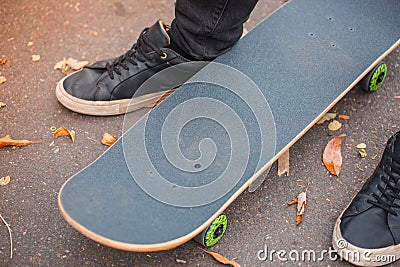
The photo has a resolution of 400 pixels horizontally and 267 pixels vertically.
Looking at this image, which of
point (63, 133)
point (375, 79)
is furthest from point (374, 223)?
point (63, 133)

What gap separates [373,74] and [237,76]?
0.53 metres

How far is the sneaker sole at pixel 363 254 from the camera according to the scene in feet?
5.02

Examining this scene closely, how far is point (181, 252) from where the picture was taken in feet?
5.31

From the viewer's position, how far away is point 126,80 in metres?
1.93

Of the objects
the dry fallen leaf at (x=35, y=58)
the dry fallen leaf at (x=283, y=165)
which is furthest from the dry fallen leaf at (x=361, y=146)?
the dry fallen leaf at (x=35, y=58)

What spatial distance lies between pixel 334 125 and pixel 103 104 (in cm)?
85

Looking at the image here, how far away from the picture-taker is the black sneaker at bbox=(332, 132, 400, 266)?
154 centimetres

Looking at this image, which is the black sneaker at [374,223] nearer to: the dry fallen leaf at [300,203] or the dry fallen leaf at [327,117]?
the dry fallen leaf at [300,203]

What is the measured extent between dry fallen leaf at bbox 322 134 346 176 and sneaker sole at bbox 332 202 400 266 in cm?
A: 31

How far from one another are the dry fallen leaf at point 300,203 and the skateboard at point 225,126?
189mm

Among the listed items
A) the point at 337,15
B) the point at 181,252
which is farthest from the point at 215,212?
the point at 337,15

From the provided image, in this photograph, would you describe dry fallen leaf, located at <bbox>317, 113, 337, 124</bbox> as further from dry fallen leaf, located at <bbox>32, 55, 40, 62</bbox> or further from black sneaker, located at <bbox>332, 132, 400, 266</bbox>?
dry fallen leaf, located at <bbox>32, 55, 40, 62</bbox>

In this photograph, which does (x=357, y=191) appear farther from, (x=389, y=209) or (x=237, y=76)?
(x=237, y=76)
